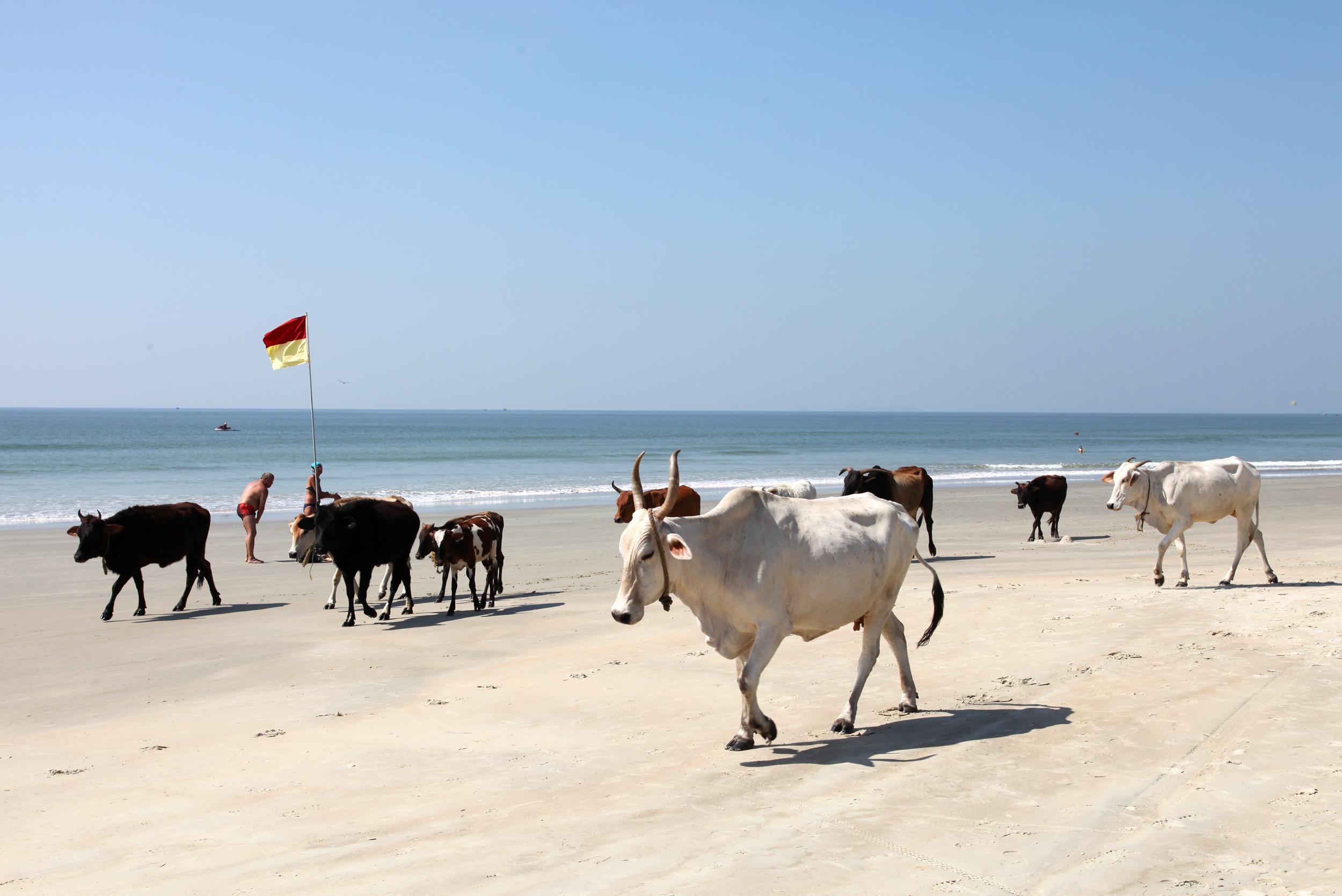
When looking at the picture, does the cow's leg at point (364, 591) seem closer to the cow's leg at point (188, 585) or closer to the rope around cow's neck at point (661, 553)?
the cow's leg at point (188, 585)

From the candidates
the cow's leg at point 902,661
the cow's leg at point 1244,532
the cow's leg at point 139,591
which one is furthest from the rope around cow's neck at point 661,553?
the cow's leg at point 139,591

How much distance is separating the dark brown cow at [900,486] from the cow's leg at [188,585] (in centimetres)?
945

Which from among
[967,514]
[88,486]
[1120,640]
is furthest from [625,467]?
[1120,640]

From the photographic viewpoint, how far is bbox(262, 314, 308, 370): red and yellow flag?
1678cm

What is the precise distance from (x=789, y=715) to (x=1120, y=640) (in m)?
3.62

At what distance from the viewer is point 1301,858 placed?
4.59 m

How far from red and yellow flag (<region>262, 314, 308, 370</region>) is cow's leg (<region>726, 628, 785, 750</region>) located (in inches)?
486

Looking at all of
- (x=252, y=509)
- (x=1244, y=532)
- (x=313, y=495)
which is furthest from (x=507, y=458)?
(x=1244, y=532)

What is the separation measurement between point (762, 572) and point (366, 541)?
7959 mm

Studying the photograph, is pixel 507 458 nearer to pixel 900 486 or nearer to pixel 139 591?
pixel 900 486

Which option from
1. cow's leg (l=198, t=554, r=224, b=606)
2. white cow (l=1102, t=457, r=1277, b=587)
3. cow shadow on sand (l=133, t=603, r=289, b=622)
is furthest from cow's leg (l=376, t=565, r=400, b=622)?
white cow (l=1102, t=457, r=1277, b=587)

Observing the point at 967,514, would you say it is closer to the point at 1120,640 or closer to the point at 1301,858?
the point at 1120,640

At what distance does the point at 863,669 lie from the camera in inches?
281

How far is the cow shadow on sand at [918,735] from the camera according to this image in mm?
6406
